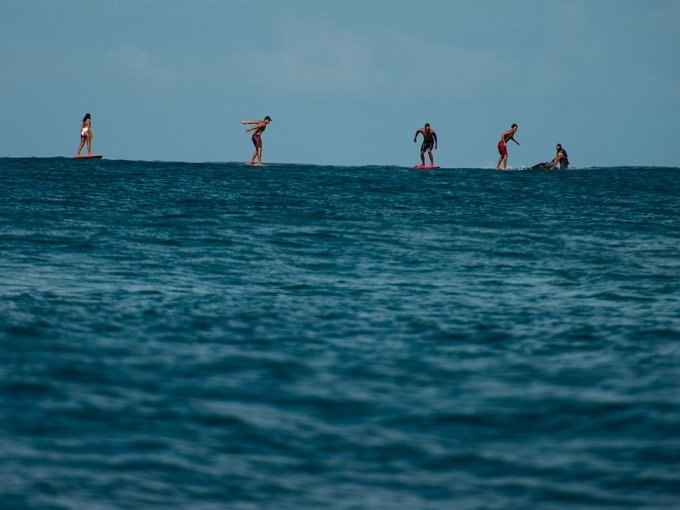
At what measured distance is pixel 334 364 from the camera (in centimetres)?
1041

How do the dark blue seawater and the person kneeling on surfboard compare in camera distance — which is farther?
the person kneeling on surfboard

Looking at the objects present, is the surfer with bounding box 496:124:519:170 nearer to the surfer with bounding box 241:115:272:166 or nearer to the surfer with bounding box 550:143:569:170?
the surfer with bounding box 550:143:569:170

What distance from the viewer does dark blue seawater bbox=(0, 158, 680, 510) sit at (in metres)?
7.00

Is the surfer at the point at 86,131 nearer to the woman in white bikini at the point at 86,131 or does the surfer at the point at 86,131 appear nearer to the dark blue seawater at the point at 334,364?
the woman in white bikini at the point at 86,131

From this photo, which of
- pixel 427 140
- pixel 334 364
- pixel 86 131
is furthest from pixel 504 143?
pixel 334 364

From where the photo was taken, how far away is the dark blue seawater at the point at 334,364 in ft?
23.0

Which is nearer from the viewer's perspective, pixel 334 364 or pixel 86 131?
pixel 334 364

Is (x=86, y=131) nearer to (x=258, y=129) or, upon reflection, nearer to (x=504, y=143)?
(x=258, y=129)

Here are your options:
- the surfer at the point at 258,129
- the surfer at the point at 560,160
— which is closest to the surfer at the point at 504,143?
the surfer at the point at 560,160

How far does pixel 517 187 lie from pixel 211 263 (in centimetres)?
1806

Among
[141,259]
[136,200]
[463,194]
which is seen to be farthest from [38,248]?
[463,194]

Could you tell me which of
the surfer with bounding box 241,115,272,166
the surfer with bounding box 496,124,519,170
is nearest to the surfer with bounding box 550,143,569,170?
the surfer with bounding box 496,124,519,170

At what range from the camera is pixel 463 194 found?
1198 inches

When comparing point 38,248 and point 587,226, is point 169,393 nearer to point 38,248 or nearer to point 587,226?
point 38,248
